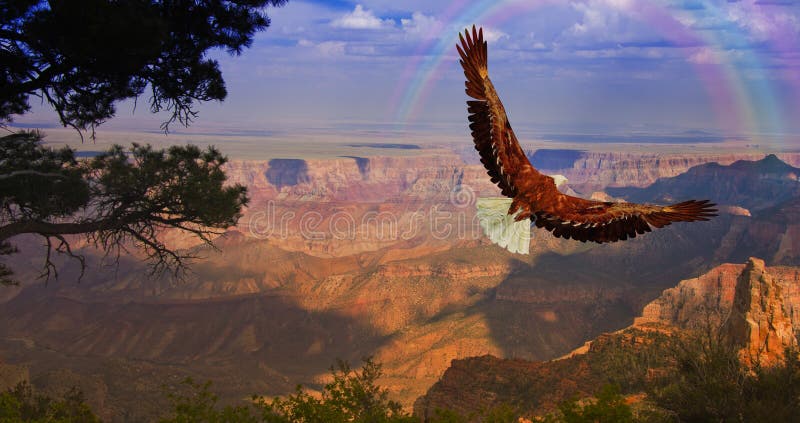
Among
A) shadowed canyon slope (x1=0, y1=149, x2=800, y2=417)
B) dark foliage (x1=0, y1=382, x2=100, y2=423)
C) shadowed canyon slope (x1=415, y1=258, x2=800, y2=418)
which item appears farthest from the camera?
shadowed canyon slope (x1=0, y1=149, x2=800, y2=417)

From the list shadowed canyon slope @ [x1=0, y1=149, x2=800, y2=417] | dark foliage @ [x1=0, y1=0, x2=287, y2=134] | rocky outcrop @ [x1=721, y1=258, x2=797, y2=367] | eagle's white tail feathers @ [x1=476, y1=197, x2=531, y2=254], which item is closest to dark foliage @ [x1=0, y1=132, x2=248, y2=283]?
dark foliage @ [x1=0, y1=0, x2=287, y2=134]

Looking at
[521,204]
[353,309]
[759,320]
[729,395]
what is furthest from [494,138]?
[353,309]

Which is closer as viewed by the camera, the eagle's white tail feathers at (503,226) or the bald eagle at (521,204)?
the bald eagle at (521,204)

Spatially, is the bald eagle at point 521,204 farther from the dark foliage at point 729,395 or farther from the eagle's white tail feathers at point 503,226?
the dark foliage at point 729,395

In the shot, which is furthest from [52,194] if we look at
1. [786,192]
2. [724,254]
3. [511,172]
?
[786,192]

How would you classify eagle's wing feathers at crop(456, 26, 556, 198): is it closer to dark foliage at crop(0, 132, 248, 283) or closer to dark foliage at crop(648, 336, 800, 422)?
dark foliage at crop(648, 336, 800, 422)

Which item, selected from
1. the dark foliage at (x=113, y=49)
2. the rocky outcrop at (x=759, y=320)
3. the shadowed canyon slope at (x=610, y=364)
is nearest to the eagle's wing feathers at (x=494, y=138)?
the dark foliage at (x=113, y=49)
